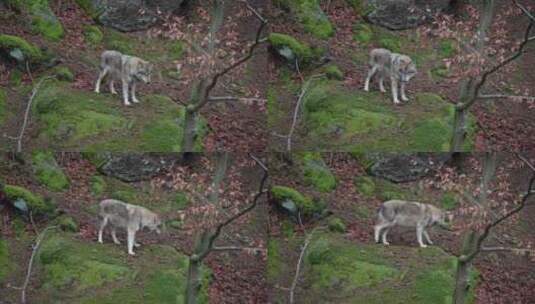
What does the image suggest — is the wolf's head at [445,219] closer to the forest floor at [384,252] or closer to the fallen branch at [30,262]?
the forest floor at [384,252]

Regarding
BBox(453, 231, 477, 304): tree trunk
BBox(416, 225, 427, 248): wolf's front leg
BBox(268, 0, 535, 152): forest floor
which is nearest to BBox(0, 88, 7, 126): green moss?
BBox(268, 0, 535, 152): forest floor

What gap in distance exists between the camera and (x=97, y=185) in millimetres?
4285

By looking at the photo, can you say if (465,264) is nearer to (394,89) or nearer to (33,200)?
(394,89)

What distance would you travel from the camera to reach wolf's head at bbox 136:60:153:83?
430 cm

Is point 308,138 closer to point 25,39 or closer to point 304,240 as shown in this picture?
point 304,240

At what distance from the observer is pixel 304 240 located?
14.2 feet

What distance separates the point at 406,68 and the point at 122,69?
5.23 feet

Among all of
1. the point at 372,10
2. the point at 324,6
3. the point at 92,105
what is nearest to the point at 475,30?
the point at 372,10

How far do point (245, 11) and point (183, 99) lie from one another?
0.61 metres

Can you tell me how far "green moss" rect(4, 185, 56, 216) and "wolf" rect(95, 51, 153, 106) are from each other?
68cm

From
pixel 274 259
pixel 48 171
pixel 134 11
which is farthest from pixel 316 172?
pixel 48 171

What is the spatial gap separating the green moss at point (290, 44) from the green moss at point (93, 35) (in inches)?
38.0

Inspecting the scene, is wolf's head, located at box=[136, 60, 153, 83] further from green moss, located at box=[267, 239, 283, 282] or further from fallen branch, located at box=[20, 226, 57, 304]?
green moss, located at box=[267, 239, 283, 282]

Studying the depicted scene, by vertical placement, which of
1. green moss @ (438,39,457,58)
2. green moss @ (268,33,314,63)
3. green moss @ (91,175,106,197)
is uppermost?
green moss @ (438,39,457,58)
